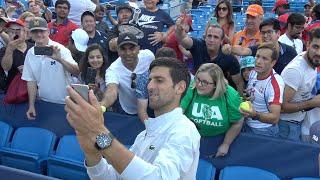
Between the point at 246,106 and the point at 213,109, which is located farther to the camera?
the point at 213,109

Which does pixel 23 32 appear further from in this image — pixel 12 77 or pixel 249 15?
pixel 249 15

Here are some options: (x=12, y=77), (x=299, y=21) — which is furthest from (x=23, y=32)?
(x=299, y=21)

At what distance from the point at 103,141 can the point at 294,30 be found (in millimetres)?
4322

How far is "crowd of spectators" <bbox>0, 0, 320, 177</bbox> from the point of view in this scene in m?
4.07

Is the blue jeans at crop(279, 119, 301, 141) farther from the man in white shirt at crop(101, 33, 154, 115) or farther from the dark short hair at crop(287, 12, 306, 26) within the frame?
the dark short hair at crop(287, 12, 306, 26)

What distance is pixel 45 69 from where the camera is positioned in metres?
5.02

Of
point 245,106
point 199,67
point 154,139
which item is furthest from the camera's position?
point 199,67

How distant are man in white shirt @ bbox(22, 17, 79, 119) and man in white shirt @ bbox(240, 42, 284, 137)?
1855 millimetres

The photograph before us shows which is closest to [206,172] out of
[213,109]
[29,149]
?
[213,109]


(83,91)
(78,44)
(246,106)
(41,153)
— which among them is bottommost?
(41,153)

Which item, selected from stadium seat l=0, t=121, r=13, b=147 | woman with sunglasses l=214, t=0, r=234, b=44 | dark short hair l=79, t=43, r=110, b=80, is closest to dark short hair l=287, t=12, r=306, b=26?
woman with sunglasses l=214, t=0, r=234, b=44

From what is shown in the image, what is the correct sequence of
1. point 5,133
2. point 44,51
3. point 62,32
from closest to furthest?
point 44,51 → point 5,133 → point 62,32

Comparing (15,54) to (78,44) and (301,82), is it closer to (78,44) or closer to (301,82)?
(78,44)

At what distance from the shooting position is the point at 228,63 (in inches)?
186
